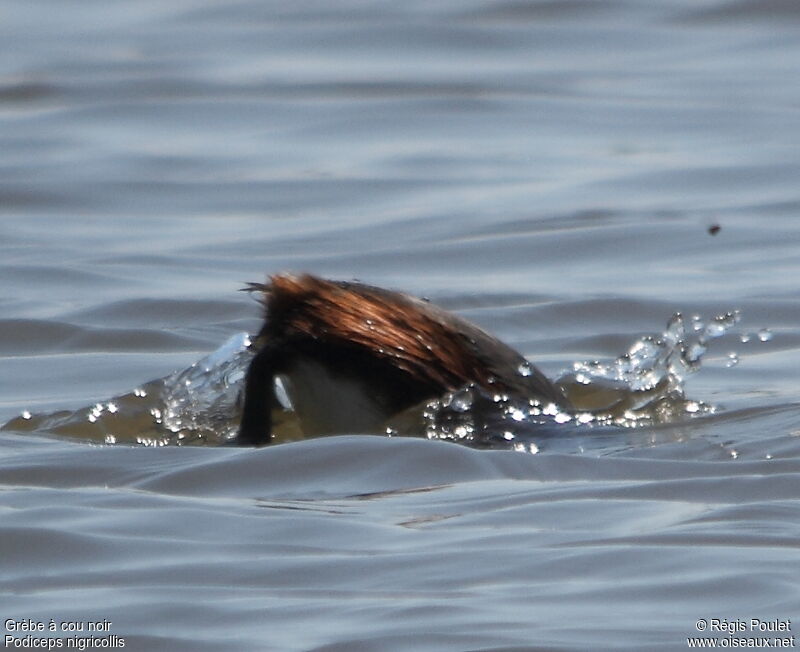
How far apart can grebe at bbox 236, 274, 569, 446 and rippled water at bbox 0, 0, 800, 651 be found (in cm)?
15

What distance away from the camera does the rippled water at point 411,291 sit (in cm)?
466

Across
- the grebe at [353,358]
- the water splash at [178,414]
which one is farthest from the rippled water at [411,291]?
the grebe at [353,358]

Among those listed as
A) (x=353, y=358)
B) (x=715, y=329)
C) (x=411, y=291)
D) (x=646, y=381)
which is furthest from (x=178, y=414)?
(x=411, y=291)

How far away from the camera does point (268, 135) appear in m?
13.1

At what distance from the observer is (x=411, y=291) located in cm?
928

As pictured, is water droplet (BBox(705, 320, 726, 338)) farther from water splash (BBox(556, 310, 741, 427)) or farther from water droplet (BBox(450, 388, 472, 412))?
water droplet (BBox(450, 388, 472, 412))

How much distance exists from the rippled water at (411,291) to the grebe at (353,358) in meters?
0.15

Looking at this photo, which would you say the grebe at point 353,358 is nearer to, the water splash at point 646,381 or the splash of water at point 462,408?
the splash of water at point 462,408

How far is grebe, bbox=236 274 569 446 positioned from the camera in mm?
5836

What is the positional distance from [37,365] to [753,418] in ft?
9.58

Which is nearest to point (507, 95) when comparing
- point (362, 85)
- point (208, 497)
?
point (362, 85)

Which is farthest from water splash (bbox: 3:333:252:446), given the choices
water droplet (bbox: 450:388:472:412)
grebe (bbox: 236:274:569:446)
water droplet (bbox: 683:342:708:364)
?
water droplet (bbox: 683:342:708:364)

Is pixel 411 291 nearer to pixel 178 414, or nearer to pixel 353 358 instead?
pixel 178 414

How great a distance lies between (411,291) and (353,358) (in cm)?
343
